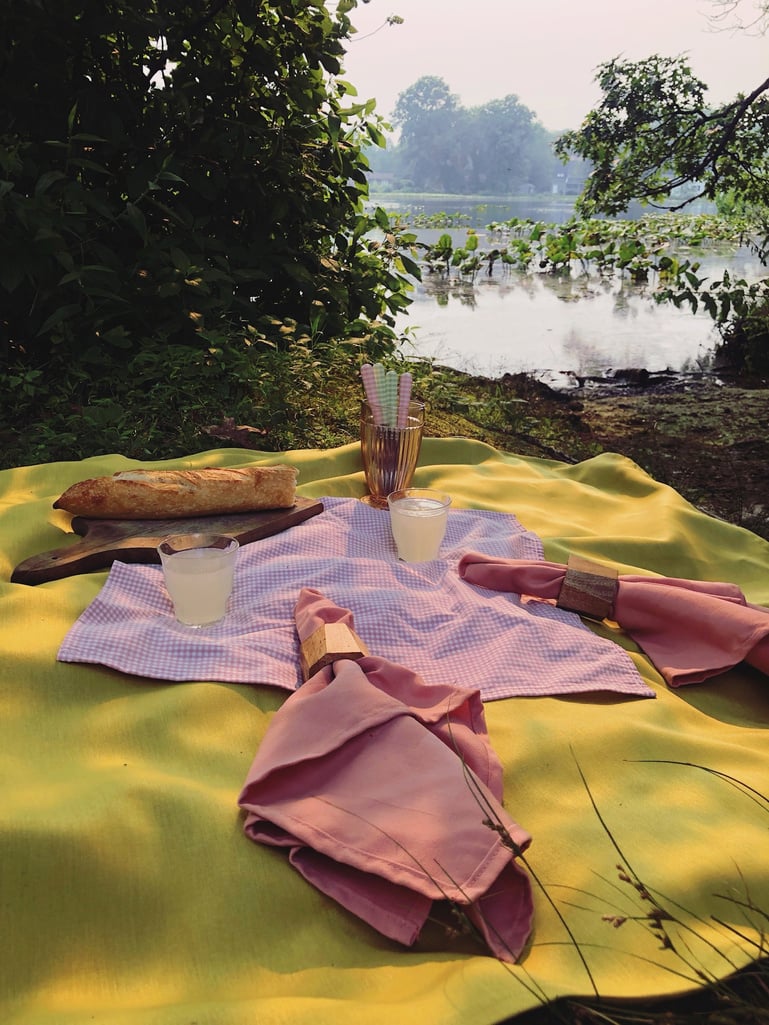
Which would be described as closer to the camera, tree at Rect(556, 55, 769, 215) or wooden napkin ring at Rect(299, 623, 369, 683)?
wooden napkin ring at Rect(299, 623, 369, 683)

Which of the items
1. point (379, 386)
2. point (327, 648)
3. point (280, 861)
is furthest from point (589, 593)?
point (280, 861)

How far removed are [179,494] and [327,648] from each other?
0.75 meters

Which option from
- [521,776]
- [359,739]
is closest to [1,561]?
[359,739]

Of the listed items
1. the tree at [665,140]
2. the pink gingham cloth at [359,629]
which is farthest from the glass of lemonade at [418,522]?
the tree at [665,140]

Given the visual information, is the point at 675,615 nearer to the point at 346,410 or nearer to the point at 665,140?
the point at 346,410

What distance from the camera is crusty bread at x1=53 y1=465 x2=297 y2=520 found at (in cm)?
197

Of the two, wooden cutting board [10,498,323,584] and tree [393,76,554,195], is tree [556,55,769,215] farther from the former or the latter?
tree [393,76,554,195]

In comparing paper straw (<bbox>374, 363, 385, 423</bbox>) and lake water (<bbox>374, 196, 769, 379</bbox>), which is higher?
paper straw (<bbox>374, 363, 385, 423</bbox>)

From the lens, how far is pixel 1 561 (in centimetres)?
182

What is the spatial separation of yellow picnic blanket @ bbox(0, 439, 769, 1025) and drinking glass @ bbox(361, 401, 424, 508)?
81cm

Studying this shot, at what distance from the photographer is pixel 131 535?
1904 millimetres

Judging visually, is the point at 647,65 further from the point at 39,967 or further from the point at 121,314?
the point at 39,967

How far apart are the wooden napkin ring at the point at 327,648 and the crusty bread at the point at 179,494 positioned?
627 millimetres

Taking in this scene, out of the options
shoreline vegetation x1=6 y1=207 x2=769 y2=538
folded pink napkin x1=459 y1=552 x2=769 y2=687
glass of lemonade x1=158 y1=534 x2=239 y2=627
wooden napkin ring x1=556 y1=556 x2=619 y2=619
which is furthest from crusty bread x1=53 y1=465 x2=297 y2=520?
shoreline vegetation x1=6 y1=207 x2=769 y2=538
